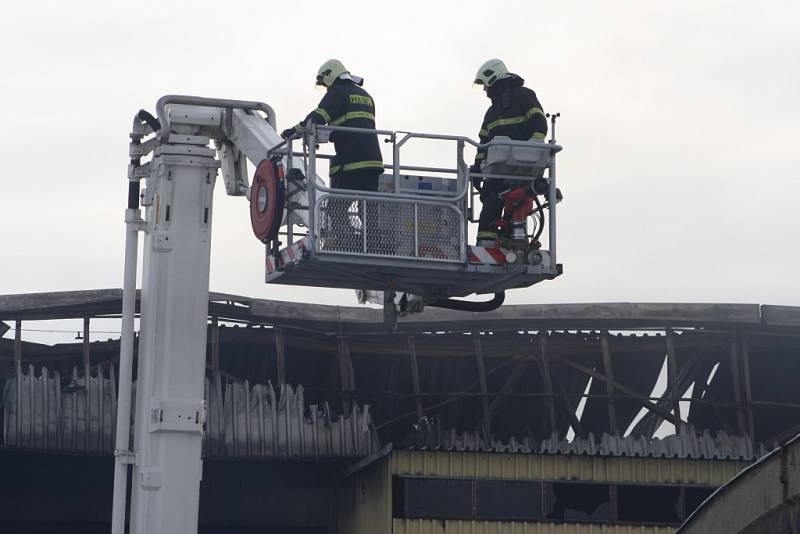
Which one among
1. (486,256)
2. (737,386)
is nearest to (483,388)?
(737,386)

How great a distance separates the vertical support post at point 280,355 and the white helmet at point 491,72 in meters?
16.4

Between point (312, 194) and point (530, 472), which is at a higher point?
point (312, 194)

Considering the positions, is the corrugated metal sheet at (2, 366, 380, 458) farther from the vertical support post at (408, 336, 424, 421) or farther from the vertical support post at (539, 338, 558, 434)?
the vertical support post at (539, 338, 558, 434)

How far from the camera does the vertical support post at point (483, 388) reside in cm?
2970

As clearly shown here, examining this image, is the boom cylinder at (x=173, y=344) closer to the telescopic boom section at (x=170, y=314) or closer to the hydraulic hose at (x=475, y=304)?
the telescopic boom section at (x=170, y=314)

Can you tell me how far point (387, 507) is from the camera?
26.2m

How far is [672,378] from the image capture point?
29781 mm

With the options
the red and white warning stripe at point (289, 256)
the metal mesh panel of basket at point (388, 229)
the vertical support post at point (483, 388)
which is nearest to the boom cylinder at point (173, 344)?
the red and white warning stripe at point (289, 256)

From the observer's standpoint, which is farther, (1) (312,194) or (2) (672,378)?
(2) (672,378)

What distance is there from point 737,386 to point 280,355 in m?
10.1

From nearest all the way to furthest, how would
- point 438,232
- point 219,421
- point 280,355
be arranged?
point 438,232
point 219,421
point 280,355

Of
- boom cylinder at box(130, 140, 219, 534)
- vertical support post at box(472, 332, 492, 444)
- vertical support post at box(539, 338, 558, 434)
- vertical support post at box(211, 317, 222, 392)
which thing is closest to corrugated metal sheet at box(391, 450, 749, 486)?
vertical support post at box(539, 338, 558, 434)

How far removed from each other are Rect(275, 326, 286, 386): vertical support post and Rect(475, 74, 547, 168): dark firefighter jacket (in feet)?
53.9

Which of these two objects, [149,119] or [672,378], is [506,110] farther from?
[672,378]
